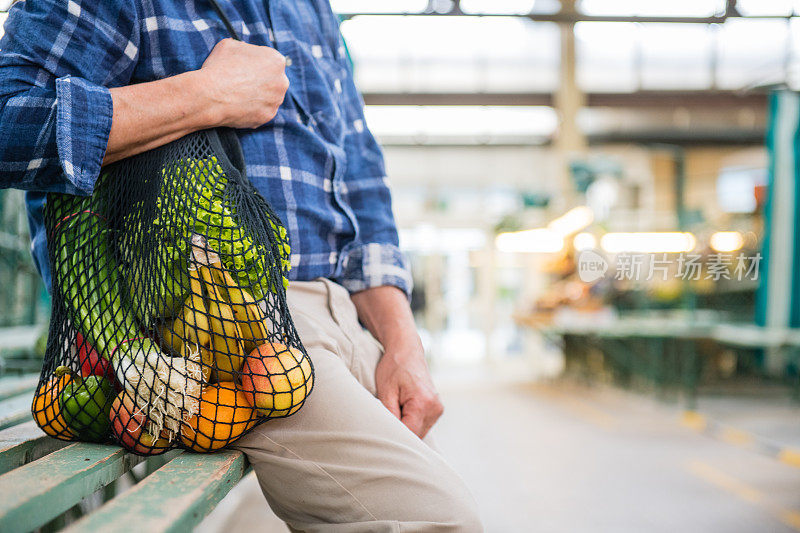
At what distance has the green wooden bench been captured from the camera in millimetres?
510

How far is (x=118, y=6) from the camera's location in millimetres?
781

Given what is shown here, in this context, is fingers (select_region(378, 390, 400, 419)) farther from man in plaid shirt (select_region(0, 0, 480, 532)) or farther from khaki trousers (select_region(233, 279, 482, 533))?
khaki trousers (select_region(233, 279, 482, 533))

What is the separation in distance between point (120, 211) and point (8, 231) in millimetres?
3268

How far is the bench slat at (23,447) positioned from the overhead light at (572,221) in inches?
253

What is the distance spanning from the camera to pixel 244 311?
693mm

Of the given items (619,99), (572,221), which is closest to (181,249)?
(572,221)

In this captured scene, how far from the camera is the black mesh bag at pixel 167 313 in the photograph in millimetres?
671

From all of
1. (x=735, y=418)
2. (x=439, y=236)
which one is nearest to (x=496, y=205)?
(x=439, y=236)

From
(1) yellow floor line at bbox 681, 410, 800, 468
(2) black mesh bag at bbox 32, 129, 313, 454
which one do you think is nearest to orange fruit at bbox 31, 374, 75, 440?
(2) black mesh bag at bbox 32, 129, 313, 454

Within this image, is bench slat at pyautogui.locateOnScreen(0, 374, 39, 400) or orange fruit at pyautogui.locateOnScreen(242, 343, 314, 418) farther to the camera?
bench slat at pyautogui.locateOnScreen(0, 374, 39, 400)

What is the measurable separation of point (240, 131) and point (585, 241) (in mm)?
7648

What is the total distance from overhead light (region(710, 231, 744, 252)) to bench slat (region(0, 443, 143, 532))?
658cm

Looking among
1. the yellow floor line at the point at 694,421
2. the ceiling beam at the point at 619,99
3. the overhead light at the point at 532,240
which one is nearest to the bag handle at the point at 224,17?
the yellow floor line at the point at 694,421

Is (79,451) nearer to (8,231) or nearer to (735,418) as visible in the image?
(8,231)
